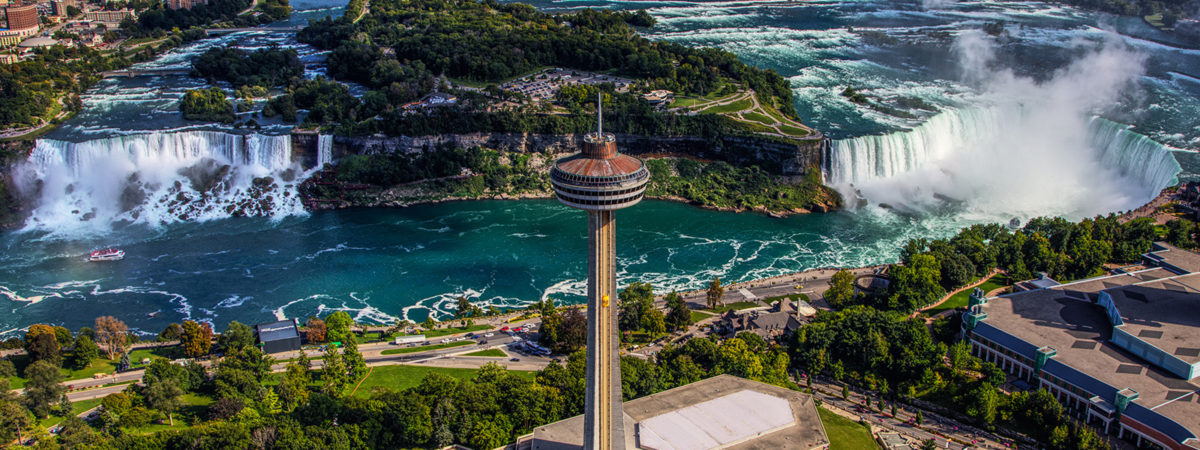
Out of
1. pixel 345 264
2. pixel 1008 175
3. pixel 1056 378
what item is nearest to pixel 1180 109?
pixel 1008 175

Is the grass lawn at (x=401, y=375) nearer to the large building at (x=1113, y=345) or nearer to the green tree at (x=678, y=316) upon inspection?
the green tree at (x=678, y=316)

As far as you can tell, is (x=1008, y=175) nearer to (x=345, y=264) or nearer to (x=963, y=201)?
(x=963, y=201)

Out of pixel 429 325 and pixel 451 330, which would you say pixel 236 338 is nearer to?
pixel 429 325

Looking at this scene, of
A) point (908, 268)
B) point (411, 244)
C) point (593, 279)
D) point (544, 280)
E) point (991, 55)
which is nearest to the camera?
point (593, 279)

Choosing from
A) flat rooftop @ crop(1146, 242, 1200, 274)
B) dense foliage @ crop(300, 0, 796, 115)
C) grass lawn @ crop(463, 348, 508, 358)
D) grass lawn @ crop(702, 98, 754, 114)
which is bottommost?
grass lawn @ crop(463, 348, 508, 358)

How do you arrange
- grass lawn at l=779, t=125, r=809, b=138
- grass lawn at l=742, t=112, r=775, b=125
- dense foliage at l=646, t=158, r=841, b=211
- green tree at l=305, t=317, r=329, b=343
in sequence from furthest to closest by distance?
1. grass lawn at l=742, t=112, r=775, b=125
2. grass lawn at l=779, t=125, r=809, b=138
3. dense foliage at l=646, t=158, r=841, b=211
4. green tree at l=305, t=317, r=329, b=343

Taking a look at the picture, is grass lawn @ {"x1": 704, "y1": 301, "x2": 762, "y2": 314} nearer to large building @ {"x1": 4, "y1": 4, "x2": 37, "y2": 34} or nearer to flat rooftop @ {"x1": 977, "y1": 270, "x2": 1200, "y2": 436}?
flat rooftop @ {"x1": 977, "y1": 270, "x2": 1200, "y2": 436}

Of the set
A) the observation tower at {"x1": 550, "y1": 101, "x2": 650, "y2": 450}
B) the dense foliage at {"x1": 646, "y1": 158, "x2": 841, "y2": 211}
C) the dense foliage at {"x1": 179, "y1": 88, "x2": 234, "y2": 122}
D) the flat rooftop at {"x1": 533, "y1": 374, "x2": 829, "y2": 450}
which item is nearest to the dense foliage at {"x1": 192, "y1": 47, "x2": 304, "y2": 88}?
the dense foliage at {"x1": 179, "y1": 88, "x2": 234, "y2": 122}

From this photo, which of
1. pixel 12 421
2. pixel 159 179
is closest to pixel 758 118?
pixel 159 179
